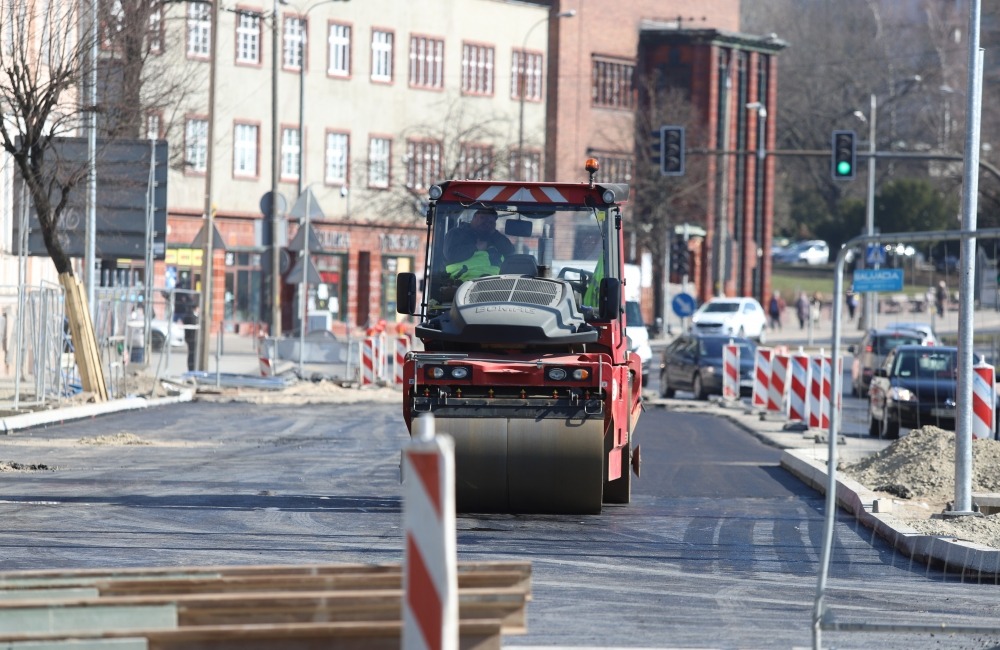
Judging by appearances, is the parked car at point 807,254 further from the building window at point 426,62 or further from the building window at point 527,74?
the building window at point 426,62

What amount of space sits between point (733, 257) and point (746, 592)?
67384 millimetres

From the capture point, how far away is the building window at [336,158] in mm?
60844

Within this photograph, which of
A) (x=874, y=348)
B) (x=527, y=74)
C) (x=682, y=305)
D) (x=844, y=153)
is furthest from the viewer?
(x=527, y=74)

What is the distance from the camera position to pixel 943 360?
26281 millimetres

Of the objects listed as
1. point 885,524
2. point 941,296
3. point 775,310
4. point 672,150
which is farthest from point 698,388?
point 775,310

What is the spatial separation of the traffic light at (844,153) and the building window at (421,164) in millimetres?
24683

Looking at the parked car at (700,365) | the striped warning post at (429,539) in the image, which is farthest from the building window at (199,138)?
the striped warning post at (429,539)

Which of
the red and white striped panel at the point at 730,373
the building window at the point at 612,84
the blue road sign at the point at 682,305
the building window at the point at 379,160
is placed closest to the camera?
the red and white striped panel at the point at 730,373

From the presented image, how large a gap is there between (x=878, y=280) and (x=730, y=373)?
22.2 metres

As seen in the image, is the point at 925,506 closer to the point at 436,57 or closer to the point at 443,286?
the point at 443,286

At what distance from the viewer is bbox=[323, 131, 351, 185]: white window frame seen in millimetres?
60812

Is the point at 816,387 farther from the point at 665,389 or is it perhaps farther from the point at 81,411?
the point at 665,389

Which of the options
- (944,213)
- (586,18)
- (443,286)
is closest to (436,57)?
(586,18)

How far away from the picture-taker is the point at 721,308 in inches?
2485
